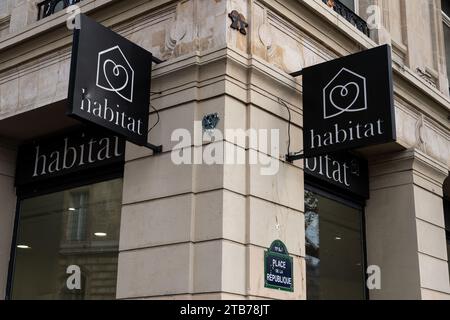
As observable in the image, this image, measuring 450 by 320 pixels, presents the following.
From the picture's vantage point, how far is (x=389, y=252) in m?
11.0

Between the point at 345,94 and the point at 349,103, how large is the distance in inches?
5.2

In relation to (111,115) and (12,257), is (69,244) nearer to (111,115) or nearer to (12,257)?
(12,257)

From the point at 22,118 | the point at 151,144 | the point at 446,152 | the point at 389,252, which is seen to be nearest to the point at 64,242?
the point at 22,118

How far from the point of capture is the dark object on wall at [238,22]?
28.6ft

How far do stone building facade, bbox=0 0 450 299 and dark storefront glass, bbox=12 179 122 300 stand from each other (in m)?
0.37

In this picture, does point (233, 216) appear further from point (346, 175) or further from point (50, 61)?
point (50, 61)

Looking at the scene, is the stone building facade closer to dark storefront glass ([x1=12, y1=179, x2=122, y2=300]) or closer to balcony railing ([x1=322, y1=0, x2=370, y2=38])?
balcony railing ([x1=322, y1=0, x2=370, y2=38])

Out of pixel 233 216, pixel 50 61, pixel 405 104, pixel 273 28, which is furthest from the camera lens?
pixel 405 104

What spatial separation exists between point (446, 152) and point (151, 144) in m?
6.25

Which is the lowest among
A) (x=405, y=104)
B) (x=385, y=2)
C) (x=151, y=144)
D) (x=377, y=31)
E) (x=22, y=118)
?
(x=151, y=144)

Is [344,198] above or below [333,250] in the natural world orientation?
above

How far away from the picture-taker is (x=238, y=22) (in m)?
8.76

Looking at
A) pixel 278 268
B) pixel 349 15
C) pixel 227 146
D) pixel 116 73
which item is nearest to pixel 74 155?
pixel 116 73

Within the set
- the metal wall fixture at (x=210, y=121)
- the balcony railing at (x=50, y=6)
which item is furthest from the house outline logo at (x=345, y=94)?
the balcony railing at (x=50, y=6)
